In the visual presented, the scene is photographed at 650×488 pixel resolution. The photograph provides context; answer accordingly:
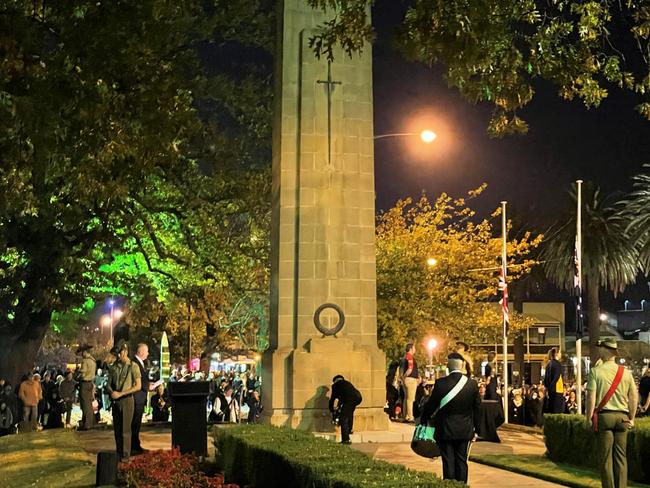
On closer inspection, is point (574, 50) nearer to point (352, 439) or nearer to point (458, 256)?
point (352, 439)

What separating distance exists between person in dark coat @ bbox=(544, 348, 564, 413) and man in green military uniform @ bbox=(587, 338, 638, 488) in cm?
979

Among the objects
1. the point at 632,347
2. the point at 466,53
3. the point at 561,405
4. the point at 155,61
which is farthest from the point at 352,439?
the point at 632,347

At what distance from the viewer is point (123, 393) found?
13562 millimetres

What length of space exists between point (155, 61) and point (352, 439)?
28.6 ft

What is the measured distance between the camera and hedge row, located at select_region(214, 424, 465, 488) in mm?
7000

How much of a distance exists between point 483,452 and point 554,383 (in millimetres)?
4589

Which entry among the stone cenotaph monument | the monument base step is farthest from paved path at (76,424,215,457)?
the stone cenotaph monument

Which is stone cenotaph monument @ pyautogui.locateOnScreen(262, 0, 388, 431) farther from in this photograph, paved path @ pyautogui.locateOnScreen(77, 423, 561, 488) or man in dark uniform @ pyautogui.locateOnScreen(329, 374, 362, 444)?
man in dark uniform @ pyautogui.locateOnScreen(329, 374, 362, 444)

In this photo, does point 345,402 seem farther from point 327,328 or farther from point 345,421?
point 327,328

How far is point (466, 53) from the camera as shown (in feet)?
32.7

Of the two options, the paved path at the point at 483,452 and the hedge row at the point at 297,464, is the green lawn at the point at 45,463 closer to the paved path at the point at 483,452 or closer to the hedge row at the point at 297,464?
the hedge row at the point at 297,464

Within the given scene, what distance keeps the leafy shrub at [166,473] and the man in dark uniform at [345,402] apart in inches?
229

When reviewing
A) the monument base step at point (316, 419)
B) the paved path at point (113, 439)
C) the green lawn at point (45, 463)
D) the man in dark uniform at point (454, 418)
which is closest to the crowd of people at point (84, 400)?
the paved path at point (113, 439)

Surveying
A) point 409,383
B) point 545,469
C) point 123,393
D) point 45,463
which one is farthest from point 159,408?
point 545,469
